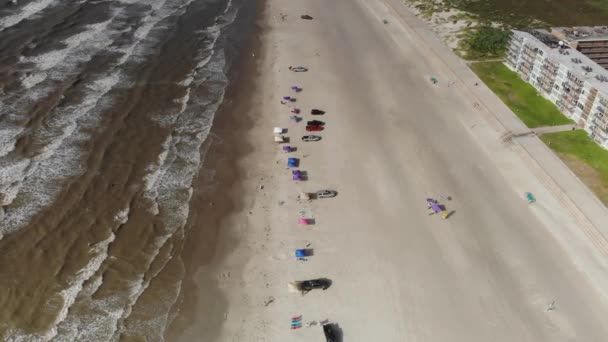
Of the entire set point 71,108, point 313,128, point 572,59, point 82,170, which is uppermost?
point 572,59

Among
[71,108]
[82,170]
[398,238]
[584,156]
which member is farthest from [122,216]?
[584,156]

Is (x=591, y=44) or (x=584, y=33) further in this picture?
(x=584, y=33)

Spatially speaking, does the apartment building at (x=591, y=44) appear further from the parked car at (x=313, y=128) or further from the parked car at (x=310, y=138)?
the parked car at (x=310, y=138)

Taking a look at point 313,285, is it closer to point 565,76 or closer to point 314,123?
point 314,123

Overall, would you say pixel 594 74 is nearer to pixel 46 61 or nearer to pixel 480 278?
pixel 480 278

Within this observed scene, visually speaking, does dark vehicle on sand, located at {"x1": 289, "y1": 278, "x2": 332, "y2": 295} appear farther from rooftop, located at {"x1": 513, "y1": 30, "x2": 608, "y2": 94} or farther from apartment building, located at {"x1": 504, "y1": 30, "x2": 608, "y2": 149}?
rooftop, located at {"x1": 513, "y1": 30, "x2": 608, "y2": 94}

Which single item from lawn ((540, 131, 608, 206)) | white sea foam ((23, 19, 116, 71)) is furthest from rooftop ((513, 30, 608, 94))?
white sea foam ((23, 19, 116, 71))

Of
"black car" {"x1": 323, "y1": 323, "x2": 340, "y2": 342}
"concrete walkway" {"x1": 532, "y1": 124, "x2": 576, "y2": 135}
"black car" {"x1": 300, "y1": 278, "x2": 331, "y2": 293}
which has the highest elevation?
"concrete walkway" {"x1": 532, "y1": 124, "x2": 576, "y2": 135}
